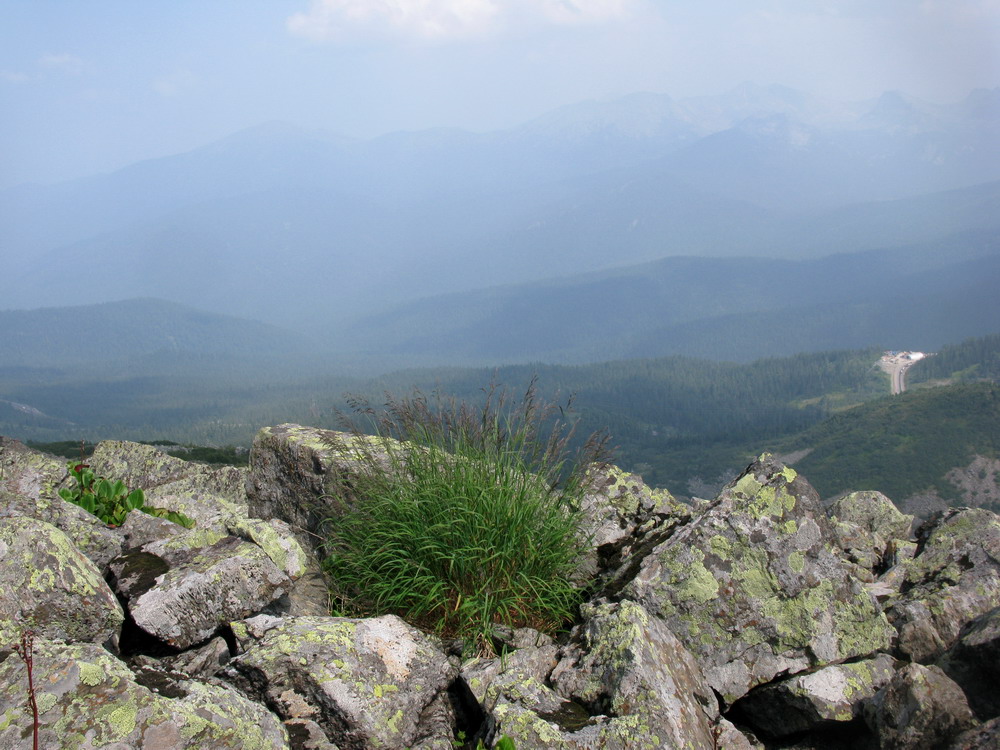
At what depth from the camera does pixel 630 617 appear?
583 cm

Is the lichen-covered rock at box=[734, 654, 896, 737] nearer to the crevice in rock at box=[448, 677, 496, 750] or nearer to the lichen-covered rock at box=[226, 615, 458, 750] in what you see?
the crevice in rock at box=[448, 677, 496, 750]

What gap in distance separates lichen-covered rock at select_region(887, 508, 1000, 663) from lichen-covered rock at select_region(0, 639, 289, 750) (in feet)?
18.7

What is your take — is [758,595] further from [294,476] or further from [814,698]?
[294,476]

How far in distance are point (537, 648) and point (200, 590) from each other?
2.88 metres

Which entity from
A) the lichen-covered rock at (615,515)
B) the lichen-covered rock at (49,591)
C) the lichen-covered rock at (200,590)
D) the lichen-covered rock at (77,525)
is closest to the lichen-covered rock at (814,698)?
the lichen-covered rock at (615,515)

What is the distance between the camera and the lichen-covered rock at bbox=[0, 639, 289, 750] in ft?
13.5

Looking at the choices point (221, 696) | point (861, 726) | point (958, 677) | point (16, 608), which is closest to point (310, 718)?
point (221, 696)

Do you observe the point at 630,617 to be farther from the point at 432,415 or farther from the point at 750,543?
the point at 432,415

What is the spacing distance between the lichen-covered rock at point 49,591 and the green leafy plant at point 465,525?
2126mm

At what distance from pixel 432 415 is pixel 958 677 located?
17.3 feet

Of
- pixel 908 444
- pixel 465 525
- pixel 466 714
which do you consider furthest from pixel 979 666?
pixel 908 444

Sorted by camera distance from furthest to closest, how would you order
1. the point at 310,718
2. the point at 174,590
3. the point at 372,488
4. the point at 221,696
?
the point at 372,488 < the point at 174,590 < the point at 310,718 < the point at 221,696

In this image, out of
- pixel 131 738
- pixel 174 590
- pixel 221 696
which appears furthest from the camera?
pixel 174 590

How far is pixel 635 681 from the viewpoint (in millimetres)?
5293
